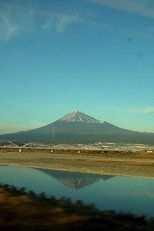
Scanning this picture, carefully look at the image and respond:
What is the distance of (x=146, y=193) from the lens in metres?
31.8

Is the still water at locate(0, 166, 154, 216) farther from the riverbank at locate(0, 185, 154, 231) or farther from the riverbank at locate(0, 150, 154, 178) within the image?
the riverbank at locate(0, 150, 154, 178)

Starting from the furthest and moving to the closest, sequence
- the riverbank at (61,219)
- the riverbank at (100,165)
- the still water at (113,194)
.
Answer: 1. the riverbank at (100,165)
2. the still water at (113,194)
3. the riverbank at (61,219)

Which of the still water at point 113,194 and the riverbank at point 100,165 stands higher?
the riverbank at point 100,165

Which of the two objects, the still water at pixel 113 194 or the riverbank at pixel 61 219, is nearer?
the riverbank at pixel 61 219

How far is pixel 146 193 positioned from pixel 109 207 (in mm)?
9430

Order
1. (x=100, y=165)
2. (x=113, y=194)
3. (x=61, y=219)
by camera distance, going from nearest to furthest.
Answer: (x=61, y=219)
(x=113, y=194)
(x=100, y=165)

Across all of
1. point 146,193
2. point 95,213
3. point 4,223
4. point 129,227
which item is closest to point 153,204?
point 146,193

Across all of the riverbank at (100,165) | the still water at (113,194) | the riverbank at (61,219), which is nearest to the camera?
the riverbank at (61,219)

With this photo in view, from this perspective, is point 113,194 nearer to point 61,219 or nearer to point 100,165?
point 61,219

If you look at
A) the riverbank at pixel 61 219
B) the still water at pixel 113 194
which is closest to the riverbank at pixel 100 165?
the still water at pixel 113 194

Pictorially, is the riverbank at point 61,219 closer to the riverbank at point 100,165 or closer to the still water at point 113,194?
the still water at point 113,194

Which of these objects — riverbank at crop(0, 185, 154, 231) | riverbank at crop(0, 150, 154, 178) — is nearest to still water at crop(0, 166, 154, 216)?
riverbank at crop(0, 185, 154, 231)

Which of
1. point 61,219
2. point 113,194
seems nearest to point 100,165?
point 113,194

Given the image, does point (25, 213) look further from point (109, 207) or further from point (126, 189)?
point (126, 189)
